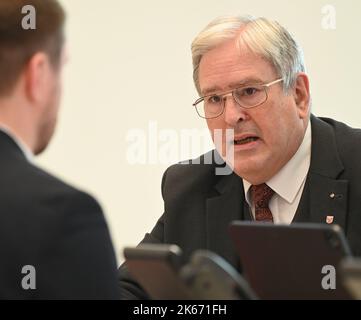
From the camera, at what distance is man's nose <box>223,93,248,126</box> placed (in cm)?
261

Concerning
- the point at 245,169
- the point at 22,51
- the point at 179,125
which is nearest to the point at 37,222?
the point at 22,51

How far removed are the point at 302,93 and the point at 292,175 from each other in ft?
0.94

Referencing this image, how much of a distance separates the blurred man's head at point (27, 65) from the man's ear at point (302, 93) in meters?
1.22

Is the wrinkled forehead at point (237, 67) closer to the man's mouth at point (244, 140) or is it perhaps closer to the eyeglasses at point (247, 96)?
the eyeglasses at point (247, 96)

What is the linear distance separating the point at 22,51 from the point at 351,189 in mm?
1240

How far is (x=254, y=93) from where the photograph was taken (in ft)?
8.61

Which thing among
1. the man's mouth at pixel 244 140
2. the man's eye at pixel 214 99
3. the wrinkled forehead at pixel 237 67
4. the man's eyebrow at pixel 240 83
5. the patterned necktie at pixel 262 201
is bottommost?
the patterned necktie at pixel 262 201

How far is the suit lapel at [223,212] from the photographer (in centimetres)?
259

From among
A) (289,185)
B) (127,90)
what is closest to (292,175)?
(289,185)

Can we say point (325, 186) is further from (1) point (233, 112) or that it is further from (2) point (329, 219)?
(1) point (233, 112)

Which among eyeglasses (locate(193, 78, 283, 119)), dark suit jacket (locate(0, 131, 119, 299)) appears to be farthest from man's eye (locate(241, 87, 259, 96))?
dark suit jacket (locate(0, 131, 119, 299))

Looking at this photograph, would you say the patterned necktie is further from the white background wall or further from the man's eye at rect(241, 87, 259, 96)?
the white background wall

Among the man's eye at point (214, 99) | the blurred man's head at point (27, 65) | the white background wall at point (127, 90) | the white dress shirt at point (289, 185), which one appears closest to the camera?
the blurred man's head at point (27, 65)

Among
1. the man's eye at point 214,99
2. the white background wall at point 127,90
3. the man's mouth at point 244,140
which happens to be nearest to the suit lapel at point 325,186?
the man's mouth at point 244,140
